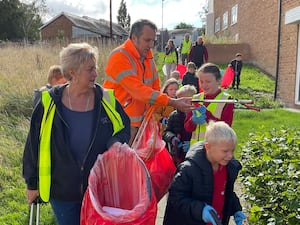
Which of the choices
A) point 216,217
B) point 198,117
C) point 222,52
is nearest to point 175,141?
point 198,117

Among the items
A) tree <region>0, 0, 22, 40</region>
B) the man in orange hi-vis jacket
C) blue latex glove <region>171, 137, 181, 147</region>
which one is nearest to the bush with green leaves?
blue latex glove <region>171, 137, 181, 147</region>

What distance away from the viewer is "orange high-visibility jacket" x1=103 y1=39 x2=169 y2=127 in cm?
352

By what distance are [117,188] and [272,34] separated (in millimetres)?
15889

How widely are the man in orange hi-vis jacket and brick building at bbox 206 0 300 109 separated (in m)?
8.49

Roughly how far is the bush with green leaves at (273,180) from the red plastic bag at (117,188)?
135cm

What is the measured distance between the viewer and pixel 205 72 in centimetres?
376

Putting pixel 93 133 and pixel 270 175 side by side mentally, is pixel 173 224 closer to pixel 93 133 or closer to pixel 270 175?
pixel 93 133

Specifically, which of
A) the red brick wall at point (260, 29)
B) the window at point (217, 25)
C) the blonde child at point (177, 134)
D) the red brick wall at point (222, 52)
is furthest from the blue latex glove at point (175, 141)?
the window at point (217, 25)

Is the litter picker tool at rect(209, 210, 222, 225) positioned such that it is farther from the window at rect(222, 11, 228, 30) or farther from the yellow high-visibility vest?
the window at rect(222, 11, 228, 30)

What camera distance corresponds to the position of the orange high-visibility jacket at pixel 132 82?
139 inches

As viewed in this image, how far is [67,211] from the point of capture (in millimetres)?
2795

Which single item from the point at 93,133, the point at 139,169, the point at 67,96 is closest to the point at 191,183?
the point at 139,169

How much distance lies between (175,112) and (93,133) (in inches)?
79.2

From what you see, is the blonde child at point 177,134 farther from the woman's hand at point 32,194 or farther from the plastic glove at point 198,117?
the woman's hand at point 32,194
